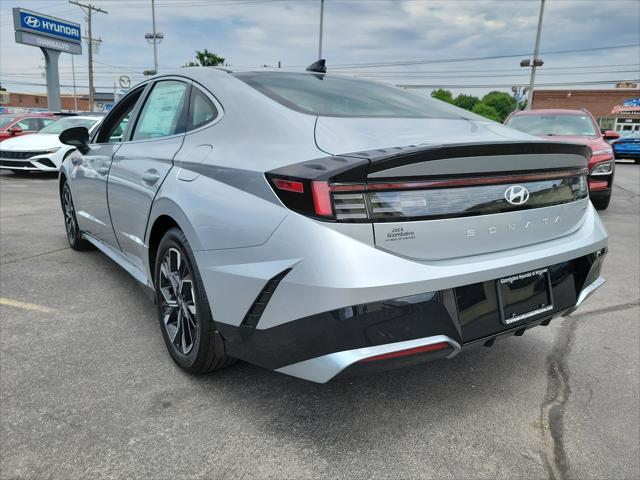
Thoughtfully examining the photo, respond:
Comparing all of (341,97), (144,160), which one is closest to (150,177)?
(144,160)

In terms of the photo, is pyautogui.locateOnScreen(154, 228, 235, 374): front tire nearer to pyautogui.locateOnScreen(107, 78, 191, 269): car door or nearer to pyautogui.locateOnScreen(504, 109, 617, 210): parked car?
pyautogui.locateOnScreen(107, 78, 191, 269): car door

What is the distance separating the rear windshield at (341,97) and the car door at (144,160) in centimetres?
50

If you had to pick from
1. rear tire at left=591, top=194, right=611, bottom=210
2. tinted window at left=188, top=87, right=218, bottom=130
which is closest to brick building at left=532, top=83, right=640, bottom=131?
rear tire at left=591, top=194, right=611, bottom=210

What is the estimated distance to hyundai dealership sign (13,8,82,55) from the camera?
23.9 meters

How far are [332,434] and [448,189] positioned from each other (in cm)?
110

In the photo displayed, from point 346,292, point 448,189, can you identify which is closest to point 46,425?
point 346,292

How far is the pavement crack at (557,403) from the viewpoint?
76.1 inches

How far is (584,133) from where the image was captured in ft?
26.6

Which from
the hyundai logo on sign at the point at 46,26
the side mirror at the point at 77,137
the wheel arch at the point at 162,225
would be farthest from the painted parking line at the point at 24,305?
the hyundai logo on sign at the point at 46,26

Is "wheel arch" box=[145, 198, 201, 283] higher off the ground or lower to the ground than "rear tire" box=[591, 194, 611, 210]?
higher

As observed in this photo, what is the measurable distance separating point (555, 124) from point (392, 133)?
7.53m

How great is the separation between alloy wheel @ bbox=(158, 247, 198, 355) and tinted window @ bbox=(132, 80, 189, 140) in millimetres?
721

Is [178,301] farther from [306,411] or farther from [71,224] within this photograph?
[71,224]

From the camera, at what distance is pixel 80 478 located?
180 cm
